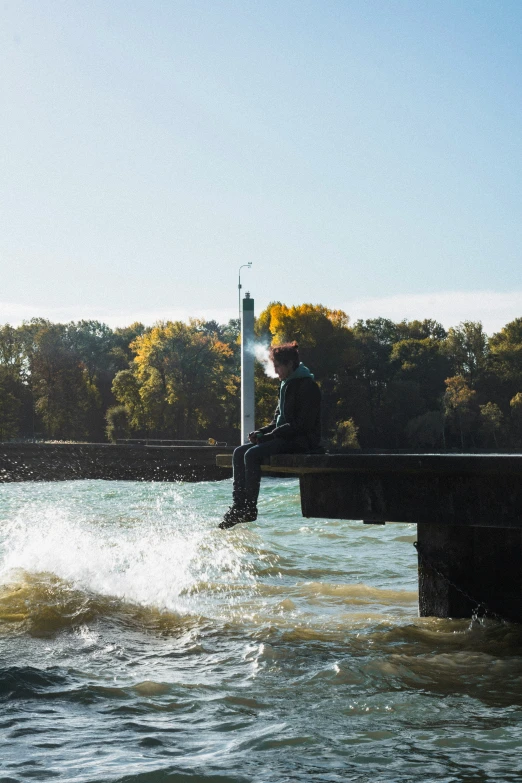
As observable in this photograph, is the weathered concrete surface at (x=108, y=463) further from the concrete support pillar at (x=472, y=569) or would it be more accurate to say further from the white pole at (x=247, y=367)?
the concrete support pillar at (x=472, y=569)

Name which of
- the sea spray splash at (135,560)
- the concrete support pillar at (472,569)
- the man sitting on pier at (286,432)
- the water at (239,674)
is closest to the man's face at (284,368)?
the man sitting on pier at (286,432)

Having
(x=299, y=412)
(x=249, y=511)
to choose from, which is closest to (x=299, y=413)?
(x=299, y=412)

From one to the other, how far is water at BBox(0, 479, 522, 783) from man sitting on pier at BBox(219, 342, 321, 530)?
115 centimetres

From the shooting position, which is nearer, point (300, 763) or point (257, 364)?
point (300, 763)

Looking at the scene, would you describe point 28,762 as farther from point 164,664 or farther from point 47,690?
point 164,664

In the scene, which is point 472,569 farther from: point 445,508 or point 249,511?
point 249,511

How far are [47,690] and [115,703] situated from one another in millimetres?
532

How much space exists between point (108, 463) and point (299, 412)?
38068 millimetres

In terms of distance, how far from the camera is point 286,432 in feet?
26.6

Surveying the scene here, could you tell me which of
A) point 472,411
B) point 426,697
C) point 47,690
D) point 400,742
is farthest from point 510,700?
point 472,411

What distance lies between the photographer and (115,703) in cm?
564

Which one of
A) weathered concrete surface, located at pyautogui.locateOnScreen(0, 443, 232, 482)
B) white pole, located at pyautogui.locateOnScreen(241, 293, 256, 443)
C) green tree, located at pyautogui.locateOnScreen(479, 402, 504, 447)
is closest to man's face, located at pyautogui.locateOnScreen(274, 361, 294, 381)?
white pole, located at pyautogui.locateOnScreen(241, 293, 256, 443)

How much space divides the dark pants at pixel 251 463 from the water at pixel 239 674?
1.14m

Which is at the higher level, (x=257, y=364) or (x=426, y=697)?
(x=257, y=364)
